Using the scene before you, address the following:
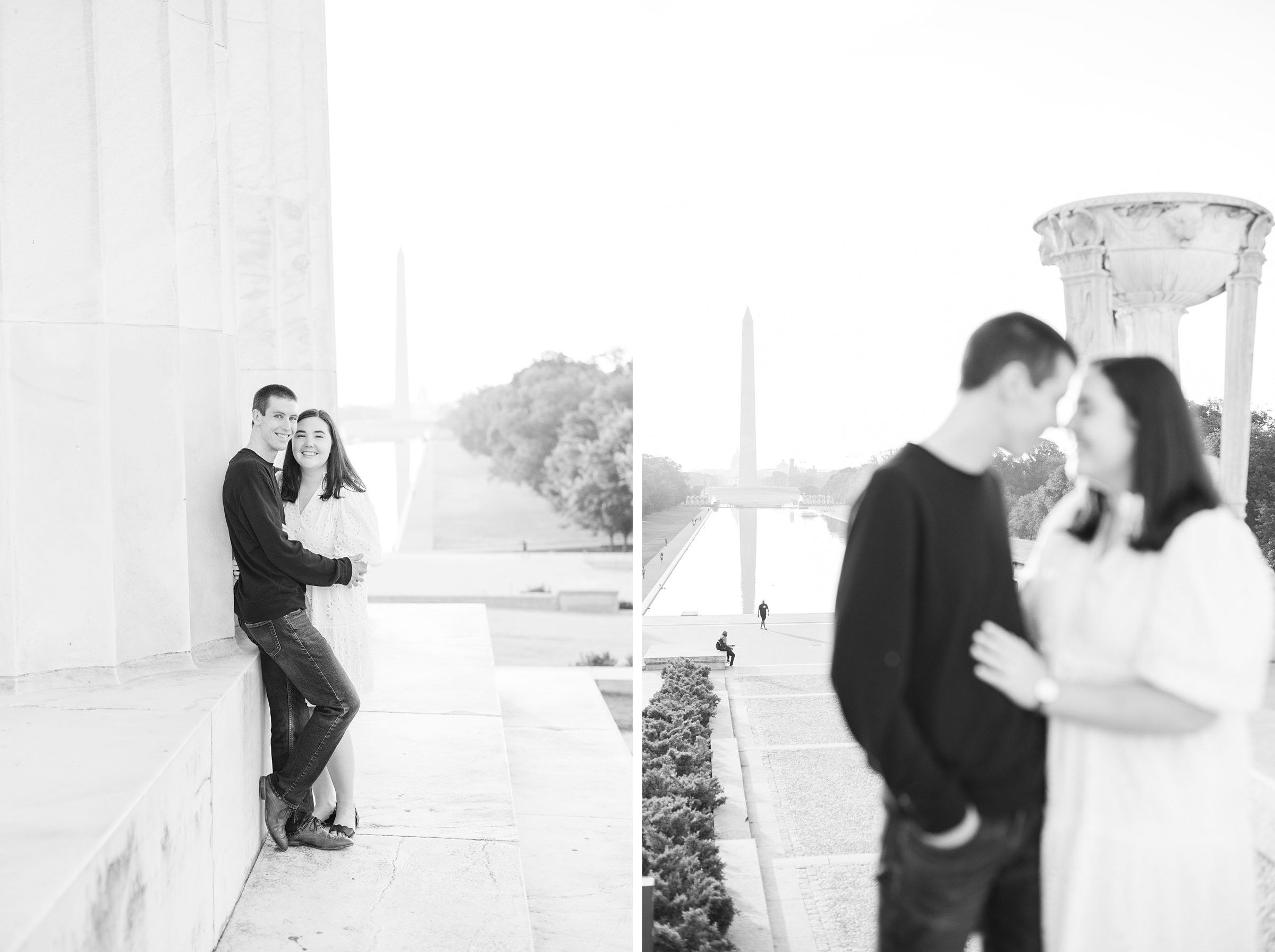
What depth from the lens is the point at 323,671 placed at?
4.68m

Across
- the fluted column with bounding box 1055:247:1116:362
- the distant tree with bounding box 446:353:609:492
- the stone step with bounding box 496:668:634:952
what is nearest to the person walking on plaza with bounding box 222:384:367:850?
the stone step with bounding box 496:668:634:952

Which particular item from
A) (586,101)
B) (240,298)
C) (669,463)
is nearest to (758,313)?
(669,463)

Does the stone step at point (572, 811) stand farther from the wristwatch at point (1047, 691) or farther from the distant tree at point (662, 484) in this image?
the wristwatch at point (1047, 691)

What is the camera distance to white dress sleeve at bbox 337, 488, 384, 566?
15.9 feet

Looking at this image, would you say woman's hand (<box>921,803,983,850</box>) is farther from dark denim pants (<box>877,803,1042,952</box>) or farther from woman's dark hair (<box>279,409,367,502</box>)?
woman's dark hair (<box>279,409,367,502</box>)

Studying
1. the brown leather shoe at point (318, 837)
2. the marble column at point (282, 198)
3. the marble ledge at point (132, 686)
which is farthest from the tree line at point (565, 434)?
the marble ledge at point (132, 686)

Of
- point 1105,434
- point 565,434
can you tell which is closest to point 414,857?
point 1105,434

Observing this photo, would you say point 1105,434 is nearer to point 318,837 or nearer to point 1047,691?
point 1047,691

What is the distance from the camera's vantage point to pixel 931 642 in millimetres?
2160

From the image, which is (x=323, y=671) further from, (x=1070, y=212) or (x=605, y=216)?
(x=605, y=216)

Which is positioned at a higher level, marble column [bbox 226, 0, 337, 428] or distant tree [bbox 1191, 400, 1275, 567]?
marble column [bbox 226, 0, 337, 428]

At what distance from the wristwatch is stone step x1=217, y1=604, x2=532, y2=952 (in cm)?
283

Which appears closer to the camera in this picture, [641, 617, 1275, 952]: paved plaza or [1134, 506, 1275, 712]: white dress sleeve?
[1134, 506, 1275, 712]: white dress sleeve

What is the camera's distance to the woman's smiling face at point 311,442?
4809mm
